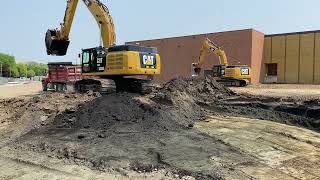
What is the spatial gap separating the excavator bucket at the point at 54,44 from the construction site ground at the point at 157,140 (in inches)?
175

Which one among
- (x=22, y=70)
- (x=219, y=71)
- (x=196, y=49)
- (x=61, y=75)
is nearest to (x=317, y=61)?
(x=196, y=49)

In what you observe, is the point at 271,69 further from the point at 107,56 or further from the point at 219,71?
the point at 107,56

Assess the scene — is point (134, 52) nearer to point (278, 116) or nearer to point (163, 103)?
point (163, 103)

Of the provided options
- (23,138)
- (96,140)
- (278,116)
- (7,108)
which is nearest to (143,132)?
(96,140)

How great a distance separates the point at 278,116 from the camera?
1630 cm

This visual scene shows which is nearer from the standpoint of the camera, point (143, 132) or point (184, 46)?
point (143, 132)

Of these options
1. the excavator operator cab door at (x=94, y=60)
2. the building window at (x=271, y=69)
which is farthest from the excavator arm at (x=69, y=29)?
the building window at (x=271, y=69)

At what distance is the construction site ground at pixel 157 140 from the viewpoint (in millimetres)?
8500

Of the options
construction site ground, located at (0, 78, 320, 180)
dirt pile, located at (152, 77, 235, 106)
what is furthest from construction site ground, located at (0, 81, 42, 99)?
dirt pile, located at (152, 77, 235, 106)

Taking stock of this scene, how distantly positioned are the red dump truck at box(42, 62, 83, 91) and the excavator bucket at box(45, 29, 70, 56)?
6.79m

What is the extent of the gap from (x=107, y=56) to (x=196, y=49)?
137 ft

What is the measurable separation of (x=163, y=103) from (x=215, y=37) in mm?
43396

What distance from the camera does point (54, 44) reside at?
21.6 metres

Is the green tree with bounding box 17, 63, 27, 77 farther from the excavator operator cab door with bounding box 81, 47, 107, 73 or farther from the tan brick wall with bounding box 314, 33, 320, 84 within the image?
the excavator operator cab door with bounding box 81, 47, 107, 73
